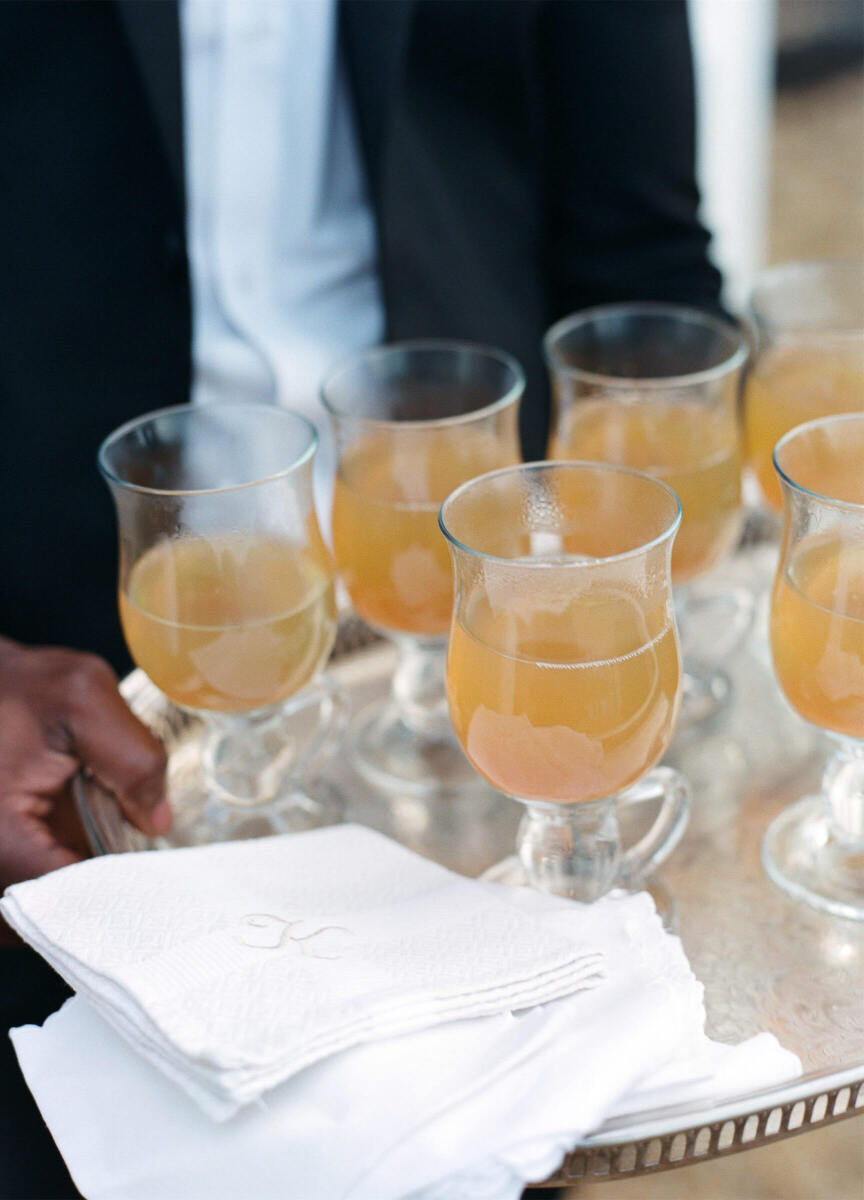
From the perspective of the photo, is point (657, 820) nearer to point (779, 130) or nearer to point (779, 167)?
point (779, 167)

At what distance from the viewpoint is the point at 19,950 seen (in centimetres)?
110

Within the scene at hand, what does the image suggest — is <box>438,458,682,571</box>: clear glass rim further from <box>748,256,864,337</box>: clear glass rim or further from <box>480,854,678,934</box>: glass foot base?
<box>748,256,864,337</box>: clear glass rim

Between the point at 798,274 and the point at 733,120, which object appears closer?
the point at 798,274

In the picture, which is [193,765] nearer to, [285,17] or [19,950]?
[19,950]

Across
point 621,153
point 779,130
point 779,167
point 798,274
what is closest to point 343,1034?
point 798,274

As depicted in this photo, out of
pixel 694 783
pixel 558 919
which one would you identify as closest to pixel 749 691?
pixel 694 783

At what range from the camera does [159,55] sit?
1.07 m

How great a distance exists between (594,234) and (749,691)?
2.00 ft

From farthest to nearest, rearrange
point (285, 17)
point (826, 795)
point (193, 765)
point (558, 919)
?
point (285, 17), point (193, 765), point (826, 795), point (558, 919)

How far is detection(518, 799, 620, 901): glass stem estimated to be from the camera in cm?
84

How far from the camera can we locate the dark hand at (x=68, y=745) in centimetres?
88

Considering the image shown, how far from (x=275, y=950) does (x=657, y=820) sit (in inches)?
12.3

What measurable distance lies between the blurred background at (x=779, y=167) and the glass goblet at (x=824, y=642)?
0.60m

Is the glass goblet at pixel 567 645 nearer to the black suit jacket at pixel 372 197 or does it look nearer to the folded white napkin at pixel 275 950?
→ the folded white napkin at pixel 275 950
